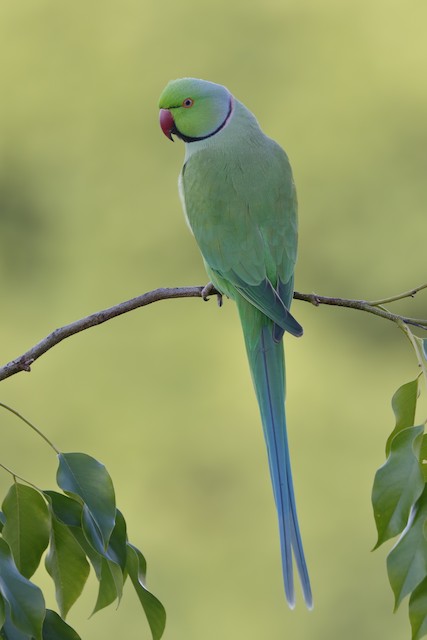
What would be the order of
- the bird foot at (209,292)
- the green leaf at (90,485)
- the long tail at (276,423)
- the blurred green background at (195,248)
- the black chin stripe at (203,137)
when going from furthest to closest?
1. the blurred green background at (195,248)
2. the black chin stripe at (203,137)
3. the bird foot at (209,292)
4. the long tail at (276,423)
5. the green leaf at (90,485)

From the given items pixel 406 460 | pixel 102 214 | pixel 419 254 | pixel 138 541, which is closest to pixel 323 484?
pixel 138 541

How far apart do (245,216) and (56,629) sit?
693 mm

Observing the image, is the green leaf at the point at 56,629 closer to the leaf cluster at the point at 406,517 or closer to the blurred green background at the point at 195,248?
the leaf cluster at the point at 406,517

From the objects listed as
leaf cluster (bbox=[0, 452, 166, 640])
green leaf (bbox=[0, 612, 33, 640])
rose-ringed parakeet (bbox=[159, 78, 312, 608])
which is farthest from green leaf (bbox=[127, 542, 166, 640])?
rose-ringed parakeet (bbox=[159, 78, 312, 608])

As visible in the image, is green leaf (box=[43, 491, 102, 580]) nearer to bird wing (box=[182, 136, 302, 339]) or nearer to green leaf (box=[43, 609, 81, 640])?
green leaf (box=[43, 609, 81, 640])

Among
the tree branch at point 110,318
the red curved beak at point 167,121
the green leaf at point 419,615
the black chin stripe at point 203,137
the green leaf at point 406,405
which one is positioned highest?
the red curved beak at point 167,121

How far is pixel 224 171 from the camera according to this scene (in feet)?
4.58

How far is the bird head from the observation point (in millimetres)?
1484

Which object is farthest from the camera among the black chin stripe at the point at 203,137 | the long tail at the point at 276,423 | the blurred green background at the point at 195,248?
the blurred green background at the point at 195,248

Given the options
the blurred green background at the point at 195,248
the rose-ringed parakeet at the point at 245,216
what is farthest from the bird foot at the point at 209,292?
the blurred green background at the point at 195,248

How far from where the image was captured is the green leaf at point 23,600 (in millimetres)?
756

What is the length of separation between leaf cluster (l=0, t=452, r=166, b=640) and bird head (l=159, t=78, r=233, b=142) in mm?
747

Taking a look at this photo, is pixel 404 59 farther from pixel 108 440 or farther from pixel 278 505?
pixel 278 505

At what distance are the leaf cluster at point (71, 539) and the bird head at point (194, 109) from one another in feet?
2.45
